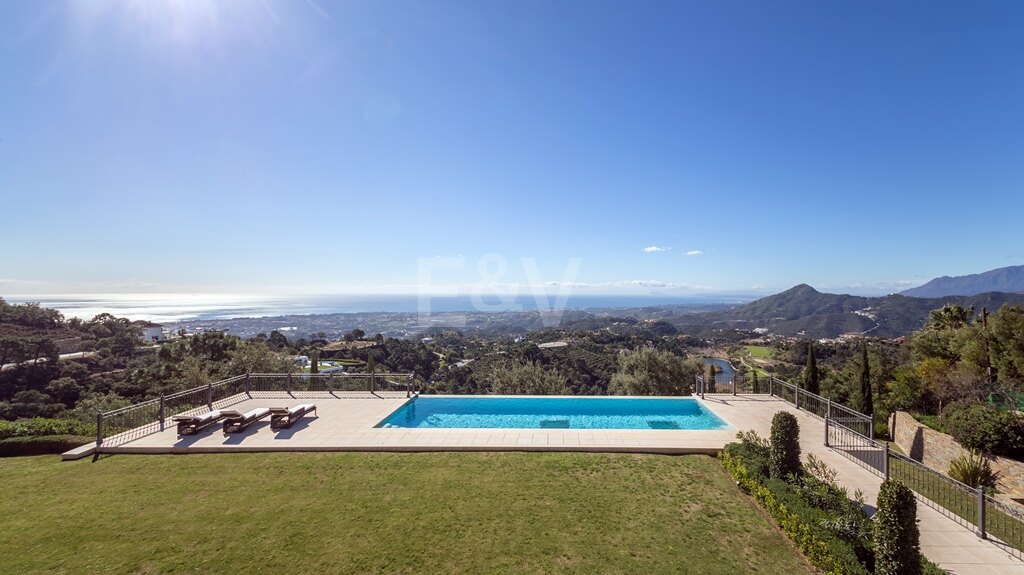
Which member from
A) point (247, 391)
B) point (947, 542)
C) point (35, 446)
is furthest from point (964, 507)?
point (35, 446)

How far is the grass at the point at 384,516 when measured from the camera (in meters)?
4.90

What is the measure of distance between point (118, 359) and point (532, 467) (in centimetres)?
3590

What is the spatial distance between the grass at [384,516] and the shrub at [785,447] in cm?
93

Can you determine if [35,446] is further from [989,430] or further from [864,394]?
[864,394]

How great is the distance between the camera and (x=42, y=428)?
8.96 metres

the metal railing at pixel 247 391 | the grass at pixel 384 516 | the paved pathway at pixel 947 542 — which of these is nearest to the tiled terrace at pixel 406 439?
the grass at pixel 384 516

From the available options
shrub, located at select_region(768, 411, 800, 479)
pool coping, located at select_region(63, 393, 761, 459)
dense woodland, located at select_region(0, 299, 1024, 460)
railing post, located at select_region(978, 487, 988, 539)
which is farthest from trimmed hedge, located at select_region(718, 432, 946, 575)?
dense woodland, located at select_region(0, 299, 1024, 460)

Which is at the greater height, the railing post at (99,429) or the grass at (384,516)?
the railing post at (99,429)

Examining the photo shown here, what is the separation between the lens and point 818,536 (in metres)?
4.93

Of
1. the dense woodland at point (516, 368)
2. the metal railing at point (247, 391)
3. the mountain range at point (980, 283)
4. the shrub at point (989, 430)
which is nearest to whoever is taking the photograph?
the shrub at point (989, 430)

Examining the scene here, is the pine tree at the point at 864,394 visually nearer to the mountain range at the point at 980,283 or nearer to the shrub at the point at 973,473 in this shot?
the shrub at the point at 973,473

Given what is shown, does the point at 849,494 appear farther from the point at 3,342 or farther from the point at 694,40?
the point at 3,342

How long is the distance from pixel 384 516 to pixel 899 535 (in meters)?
6.34

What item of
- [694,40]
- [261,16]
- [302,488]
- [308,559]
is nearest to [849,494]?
[308,559]
